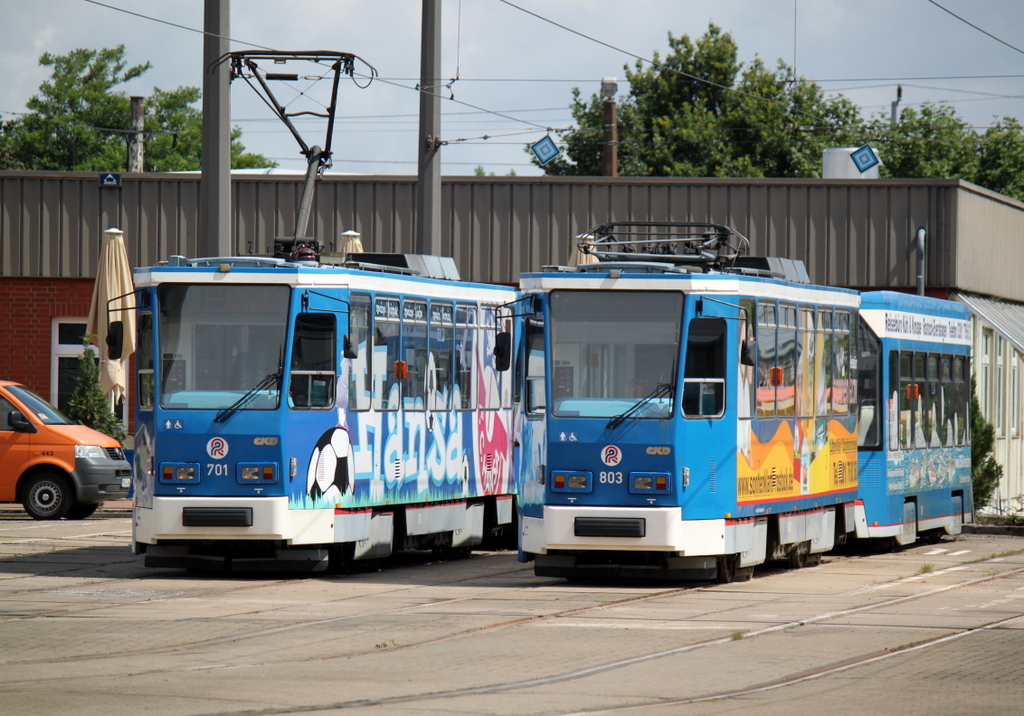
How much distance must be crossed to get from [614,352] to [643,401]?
496 mm

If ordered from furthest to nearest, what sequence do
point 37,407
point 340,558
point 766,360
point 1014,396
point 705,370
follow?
point 1014,396 < point 37,407 < point 340,558 < point 766,360 < point 705,370

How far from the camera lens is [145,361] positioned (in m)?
16.4

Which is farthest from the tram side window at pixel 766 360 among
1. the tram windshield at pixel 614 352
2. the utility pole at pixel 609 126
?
the utility pole at pixel 609 126

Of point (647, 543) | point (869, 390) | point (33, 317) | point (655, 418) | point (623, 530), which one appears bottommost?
point (647, 543)

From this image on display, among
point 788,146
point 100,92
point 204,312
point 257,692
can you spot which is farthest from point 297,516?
point 100,92

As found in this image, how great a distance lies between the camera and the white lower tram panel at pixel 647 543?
15.4m

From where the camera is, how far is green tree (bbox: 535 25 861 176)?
203 ft

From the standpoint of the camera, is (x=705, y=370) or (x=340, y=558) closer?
(x=705, y=370)

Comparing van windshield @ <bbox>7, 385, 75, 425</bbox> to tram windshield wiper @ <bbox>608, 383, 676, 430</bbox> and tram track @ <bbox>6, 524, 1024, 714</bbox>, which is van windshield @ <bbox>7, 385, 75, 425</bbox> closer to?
tram track @ <bbox>6, 524, 1024, 714</bbox>

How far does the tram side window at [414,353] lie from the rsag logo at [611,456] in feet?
9.38

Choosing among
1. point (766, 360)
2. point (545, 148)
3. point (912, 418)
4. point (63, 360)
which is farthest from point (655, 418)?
point (63, 360)

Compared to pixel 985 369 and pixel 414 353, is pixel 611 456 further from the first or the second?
pixel 985 369

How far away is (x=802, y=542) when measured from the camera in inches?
715

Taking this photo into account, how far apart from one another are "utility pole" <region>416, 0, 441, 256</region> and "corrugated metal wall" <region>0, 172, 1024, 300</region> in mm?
8807
